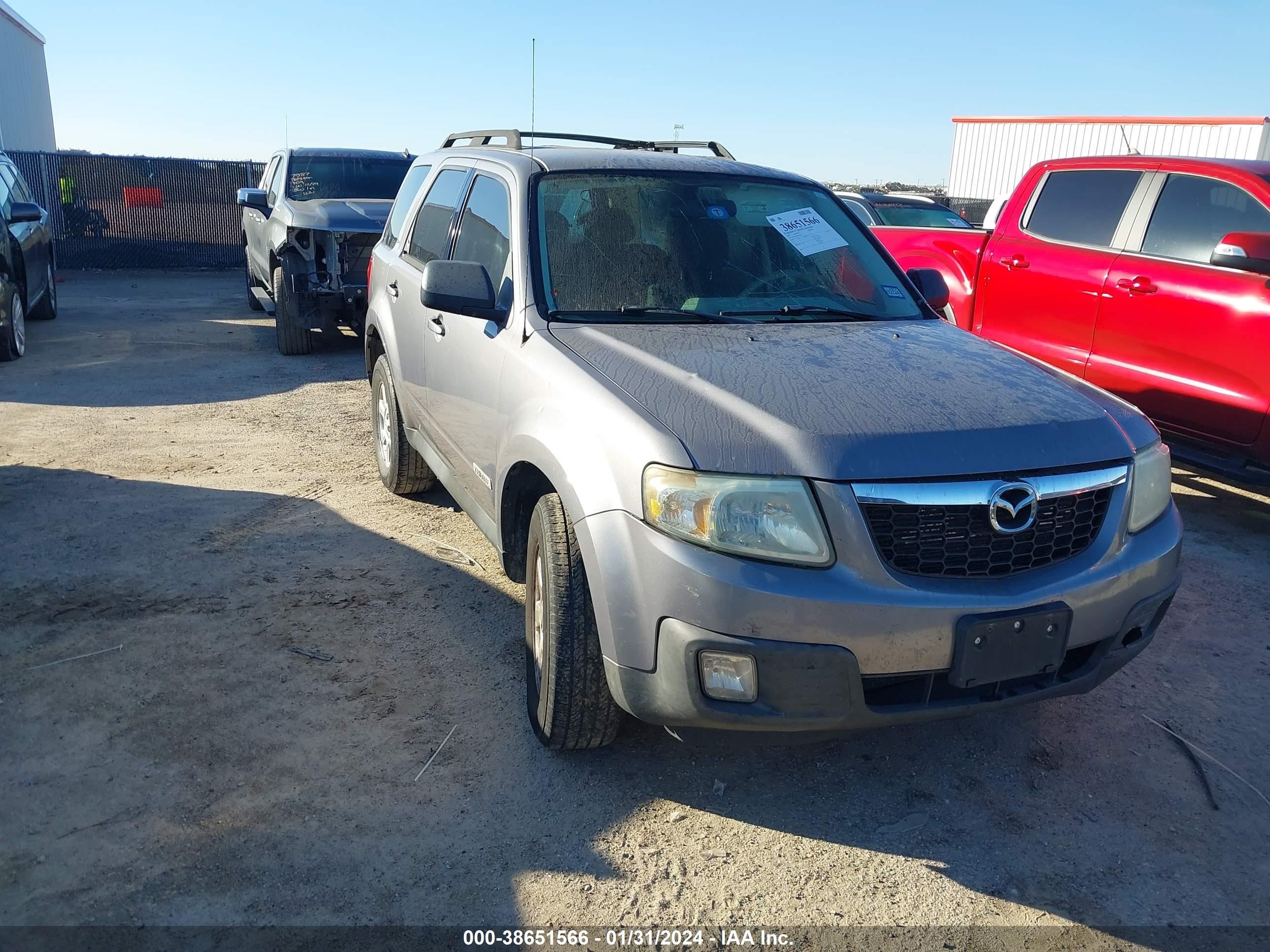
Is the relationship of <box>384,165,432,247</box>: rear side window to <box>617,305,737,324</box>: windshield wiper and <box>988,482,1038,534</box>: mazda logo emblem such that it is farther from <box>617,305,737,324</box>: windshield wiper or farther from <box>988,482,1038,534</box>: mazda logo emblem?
<box>988,482,1038,534</box>: mazda logo emblem

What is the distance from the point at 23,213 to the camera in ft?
29.0

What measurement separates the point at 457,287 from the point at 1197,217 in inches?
170

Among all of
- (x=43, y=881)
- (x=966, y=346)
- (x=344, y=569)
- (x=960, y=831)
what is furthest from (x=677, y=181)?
(x=43, y=881)

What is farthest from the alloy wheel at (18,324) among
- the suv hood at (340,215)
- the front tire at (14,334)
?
the suv hood at (340,215)

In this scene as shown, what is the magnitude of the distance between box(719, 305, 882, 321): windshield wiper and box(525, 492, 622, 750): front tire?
105 cm

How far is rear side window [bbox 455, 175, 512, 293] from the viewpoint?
146 inches

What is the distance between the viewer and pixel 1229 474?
16.7ft

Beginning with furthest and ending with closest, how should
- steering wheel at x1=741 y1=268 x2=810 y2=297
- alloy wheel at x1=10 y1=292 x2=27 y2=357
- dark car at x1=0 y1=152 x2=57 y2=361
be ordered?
alloy wheel at x1=10 y1=292 x2=27 y2=357 < dark car at x1=0 y1=152 x2=57 y2=361 < steering wheel at x1=741 y1=268 x2=810 y2=297

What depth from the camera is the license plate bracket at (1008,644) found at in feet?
8.15

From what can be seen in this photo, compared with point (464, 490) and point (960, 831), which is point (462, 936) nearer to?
point (960, 831)

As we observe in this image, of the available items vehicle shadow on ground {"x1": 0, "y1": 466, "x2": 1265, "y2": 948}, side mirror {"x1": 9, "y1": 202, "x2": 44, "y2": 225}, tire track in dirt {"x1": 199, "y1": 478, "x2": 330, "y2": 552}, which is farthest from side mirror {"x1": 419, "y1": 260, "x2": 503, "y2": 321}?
side mirror {"x1": 9, "y1": 202, "x2": 44, "y2": 225}

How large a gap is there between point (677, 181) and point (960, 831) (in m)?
Result: 2.47

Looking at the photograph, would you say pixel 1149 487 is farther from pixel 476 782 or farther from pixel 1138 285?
pixel 1138 285

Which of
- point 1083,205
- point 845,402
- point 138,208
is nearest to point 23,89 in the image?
point 138,208
